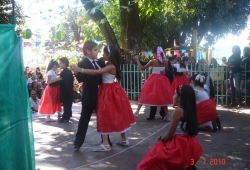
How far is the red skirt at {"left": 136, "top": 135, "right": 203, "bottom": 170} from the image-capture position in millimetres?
4227

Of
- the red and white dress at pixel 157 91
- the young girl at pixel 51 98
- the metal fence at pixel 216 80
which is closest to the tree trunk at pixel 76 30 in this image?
the metal fence at pixel 216 80

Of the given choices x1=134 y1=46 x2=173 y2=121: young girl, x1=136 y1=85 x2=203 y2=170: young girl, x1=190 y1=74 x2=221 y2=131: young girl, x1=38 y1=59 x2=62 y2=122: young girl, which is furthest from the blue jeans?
x1=136 y1=85 x2=203 y2=170: young girl

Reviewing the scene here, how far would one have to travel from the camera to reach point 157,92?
8562mm

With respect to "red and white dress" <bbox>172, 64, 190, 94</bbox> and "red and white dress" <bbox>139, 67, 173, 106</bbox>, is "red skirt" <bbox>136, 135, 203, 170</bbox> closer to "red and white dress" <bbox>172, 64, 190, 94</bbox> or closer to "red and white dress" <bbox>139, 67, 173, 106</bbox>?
"red and white dress" <bbox>139, 67, 173, 106</bbox>

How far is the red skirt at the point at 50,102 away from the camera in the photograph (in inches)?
366

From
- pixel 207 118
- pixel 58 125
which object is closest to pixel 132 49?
pixel 58 125

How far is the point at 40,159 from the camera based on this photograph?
19.2 ft

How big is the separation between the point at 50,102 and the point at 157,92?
282cm

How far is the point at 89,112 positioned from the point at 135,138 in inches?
54.3

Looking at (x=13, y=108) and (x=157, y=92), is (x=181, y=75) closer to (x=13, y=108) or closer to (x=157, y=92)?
(x=157, y=92)

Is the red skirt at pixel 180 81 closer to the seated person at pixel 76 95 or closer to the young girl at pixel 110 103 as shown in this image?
the seated person at pixel 76 95

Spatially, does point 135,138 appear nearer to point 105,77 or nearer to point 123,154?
point 123,154

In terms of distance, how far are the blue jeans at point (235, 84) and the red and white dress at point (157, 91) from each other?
139 inches

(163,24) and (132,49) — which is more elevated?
(163,24)
